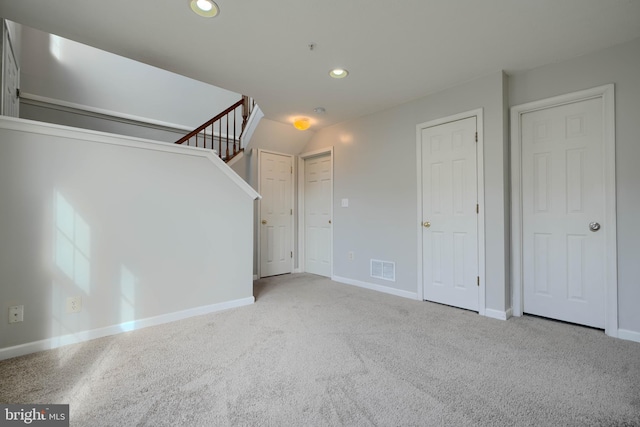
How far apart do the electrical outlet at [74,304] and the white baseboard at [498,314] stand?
141 inches

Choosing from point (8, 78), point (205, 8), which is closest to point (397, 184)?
point (205, 8)

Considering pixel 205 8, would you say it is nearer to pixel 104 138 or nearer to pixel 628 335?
pixel 104 138

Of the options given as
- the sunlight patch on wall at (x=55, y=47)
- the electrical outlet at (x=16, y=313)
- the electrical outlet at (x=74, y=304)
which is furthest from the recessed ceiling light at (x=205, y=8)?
the sunlight patch on wall at (x=55, y=47)

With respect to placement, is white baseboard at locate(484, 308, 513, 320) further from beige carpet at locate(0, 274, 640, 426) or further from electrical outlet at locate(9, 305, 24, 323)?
electrical outlet at locate(9, 305, 24, 323)

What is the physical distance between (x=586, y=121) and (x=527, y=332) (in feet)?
6.25

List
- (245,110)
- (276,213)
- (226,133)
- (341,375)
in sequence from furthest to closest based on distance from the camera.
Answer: (226,133) → (276,213) → (245,110) → (341,375)

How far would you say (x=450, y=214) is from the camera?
3.09 meters

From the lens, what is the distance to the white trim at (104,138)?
198cm

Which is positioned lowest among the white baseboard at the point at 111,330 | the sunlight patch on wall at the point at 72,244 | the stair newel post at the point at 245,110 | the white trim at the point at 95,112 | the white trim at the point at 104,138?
the white baseboard at the point at 111,330

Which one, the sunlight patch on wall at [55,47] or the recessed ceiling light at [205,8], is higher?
the sunlight patch on wall at [55,47]

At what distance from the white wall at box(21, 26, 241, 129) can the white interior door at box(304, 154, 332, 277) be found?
206 centimetres

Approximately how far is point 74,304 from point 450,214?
355 centimetres

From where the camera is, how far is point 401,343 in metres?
2.15

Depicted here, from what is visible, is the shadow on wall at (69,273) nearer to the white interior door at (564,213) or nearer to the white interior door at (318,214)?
the white interior door at (318,214)
